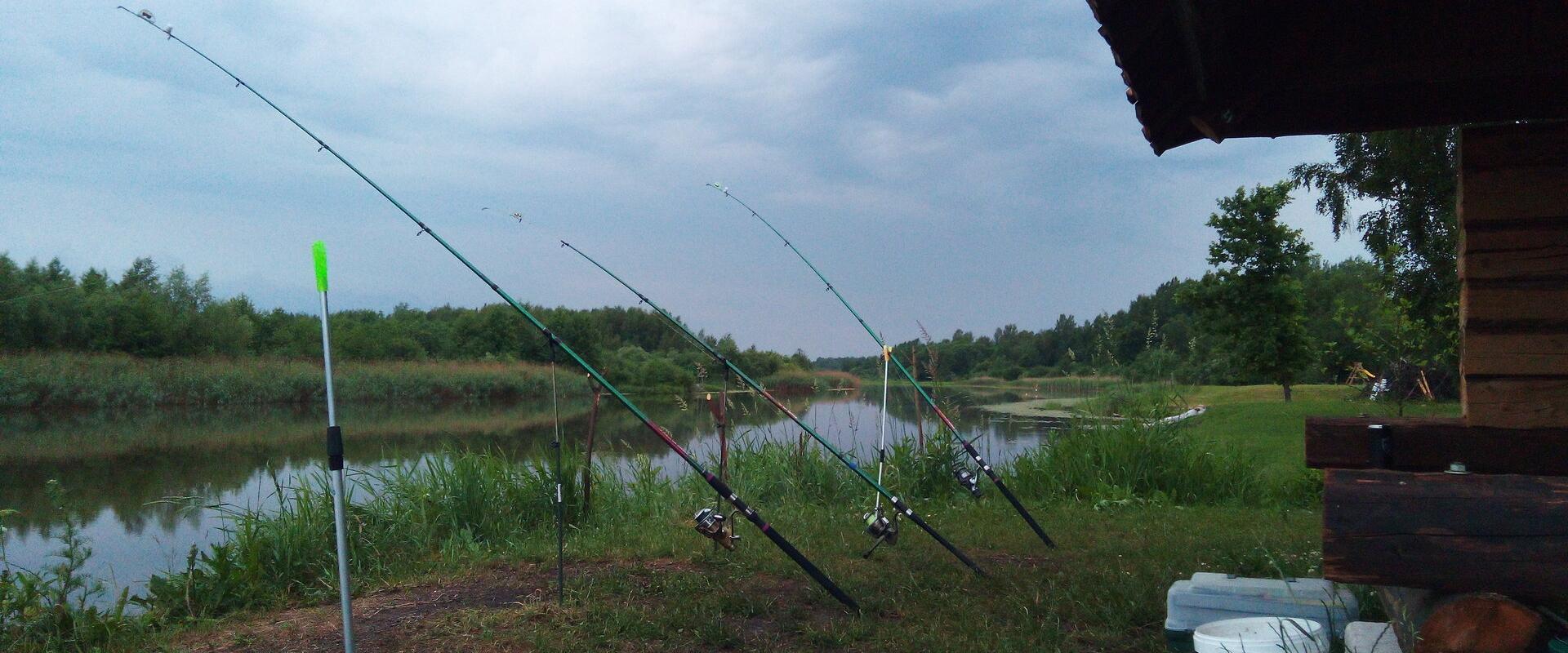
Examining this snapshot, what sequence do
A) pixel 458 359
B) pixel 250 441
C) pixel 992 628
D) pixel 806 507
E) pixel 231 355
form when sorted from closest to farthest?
pixel 992 628 → pixel 806 507 → pixel 250 441 → pixel 231 355 → pixel 458 359

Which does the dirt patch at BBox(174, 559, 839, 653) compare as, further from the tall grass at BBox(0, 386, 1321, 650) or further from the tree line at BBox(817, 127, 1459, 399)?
the tree line at BBox(817, 127, 1459, 399)

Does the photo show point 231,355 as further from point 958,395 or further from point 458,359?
point 958,395

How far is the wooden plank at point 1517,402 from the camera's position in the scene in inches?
107

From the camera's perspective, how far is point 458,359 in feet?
52.3

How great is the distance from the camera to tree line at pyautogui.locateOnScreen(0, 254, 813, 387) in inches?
348

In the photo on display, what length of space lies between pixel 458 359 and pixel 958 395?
9822 mm

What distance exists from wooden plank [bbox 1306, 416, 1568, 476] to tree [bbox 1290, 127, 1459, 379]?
6.14 meters

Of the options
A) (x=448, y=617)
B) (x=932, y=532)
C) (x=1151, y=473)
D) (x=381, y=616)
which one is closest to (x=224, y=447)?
(x=381, y=616)

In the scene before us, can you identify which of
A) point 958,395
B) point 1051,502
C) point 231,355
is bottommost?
point 1051,502

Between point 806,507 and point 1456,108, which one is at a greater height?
point 1456,108

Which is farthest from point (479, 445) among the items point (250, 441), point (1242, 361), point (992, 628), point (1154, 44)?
point (1242, 361)

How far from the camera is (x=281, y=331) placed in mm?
13875

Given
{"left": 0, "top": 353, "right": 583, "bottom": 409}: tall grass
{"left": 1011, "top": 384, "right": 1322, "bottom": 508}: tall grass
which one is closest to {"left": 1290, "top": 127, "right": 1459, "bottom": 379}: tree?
{"left": 1011, "top": 384, "right": 1322, "bottom": 508}: tall grass

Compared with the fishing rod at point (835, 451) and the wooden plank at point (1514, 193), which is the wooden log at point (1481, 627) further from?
the fishing rod at point (835, 451)
